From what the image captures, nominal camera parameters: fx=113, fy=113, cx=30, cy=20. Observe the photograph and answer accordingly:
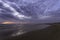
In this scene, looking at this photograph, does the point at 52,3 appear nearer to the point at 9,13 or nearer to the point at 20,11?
the point at 20,11

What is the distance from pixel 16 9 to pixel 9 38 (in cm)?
35

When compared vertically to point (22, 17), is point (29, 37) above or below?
below

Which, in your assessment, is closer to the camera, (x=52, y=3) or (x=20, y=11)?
(x=20, y=11)

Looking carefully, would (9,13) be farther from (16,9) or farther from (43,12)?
(43,12)

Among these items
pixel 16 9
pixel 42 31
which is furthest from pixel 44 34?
pixel 16 9

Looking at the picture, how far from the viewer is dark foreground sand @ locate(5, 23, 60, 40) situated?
1.31m

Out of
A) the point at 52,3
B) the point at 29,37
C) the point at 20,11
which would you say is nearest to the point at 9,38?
the point at 29,37

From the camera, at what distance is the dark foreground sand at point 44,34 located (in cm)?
131

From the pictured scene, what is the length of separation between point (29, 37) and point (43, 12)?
34 cm

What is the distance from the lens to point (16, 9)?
1354mm

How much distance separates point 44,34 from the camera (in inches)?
52.6

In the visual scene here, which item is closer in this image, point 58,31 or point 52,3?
point 58,31

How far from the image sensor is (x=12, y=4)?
140 cm

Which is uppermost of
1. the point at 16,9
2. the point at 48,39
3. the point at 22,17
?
the point at 16,9
